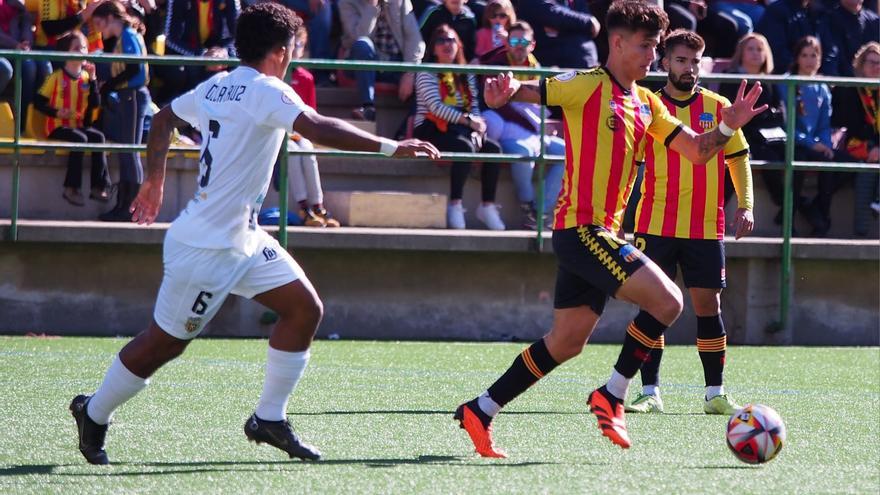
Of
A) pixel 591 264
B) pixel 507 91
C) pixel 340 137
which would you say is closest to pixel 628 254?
pixel 591 264

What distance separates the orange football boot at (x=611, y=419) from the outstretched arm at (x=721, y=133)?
3.68ft

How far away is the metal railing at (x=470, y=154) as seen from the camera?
10578 mm

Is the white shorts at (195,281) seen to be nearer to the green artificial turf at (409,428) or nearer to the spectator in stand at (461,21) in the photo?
the green artificial turf at (409,428)

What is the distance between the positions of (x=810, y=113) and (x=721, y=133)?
610 centimetres

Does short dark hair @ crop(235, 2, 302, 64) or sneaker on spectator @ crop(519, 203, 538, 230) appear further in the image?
sneaker on spectator @ crop(519, 203, 538, 230)

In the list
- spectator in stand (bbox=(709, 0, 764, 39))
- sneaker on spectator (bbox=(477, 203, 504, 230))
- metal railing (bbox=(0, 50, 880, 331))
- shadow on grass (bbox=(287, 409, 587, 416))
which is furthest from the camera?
spectator in stand (bbox=(709, 0, 764, 39))

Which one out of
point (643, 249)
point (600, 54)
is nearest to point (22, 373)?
point (643, 249)

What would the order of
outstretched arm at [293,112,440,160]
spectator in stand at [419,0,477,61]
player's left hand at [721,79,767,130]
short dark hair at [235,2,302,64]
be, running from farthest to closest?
spectator in stand at [419,0,477,61] → player's left hand at [721,79,767,130] → short dark hair at [235,2,302,64] → outstretched arm at [293,112,440,160]

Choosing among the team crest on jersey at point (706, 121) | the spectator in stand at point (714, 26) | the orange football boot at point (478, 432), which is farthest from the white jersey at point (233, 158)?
the spectator in stand at point (714, 26)

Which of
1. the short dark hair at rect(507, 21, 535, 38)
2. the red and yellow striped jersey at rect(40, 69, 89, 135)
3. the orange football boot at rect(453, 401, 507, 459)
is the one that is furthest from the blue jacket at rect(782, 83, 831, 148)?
the orange football boot at rect(453, 401, 507, 459)

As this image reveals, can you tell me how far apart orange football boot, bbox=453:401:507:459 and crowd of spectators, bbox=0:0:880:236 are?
212 inches

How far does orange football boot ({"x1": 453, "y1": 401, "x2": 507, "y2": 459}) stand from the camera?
584cm

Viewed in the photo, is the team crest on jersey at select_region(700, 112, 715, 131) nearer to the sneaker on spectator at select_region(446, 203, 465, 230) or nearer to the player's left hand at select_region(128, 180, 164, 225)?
the player's left hand at select_region(128, 180, 164, 225)

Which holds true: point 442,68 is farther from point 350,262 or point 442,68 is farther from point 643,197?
point 643,197
